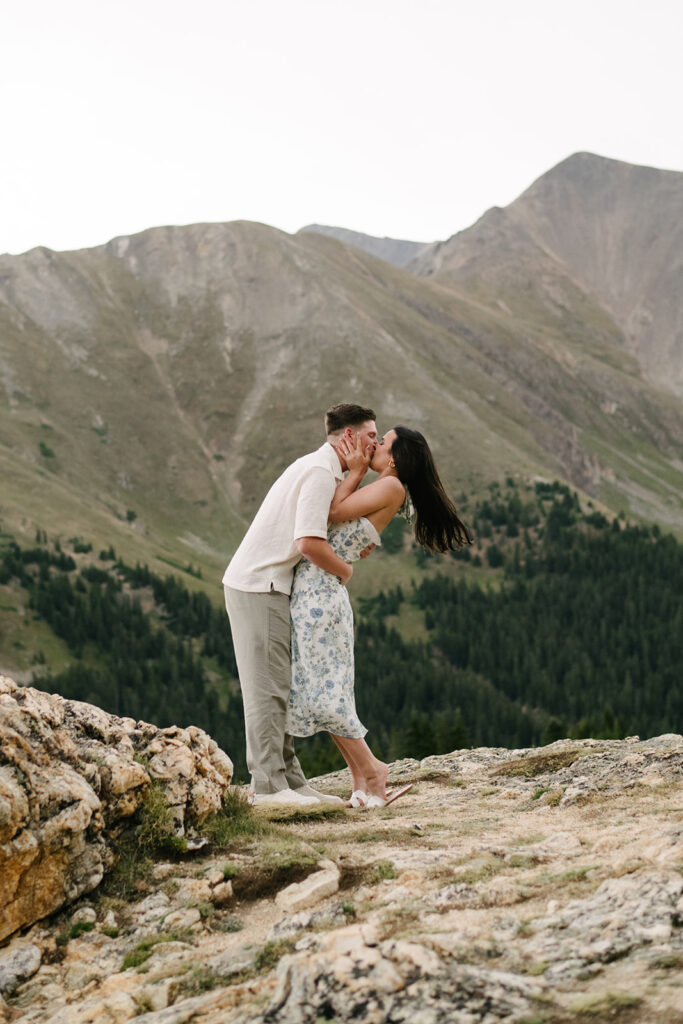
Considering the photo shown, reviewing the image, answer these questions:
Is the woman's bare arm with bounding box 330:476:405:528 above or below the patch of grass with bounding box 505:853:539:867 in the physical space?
above

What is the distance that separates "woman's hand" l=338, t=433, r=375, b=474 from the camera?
33.0 feet

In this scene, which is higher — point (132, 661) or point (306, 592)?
point (306, 592)

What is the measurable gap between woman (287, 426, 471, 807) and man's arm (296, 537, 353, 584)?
10.0 inches

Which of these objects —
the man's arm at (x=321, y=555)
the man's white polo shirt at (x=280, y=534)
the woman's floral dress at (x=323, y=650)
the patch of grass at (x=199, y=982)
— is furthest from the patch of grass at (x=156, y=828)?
the man's arm at (x=321, y=555)

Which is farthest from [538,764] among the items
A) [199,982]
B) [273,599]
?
[199,982]

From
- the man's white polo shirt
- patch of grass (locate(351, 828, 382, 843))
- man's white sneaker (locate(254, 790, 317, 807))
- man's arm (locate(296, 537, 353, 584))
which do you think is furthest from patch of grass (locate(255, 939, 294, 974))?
the man's white polo shirt

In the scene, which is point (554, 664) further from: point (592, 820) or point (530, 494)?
point (592, 820)

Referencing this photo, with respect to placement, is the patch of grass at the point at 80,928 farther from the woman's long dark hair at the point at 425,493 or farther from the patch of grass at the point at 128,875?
the woman's long dark hair at the point at 425,493

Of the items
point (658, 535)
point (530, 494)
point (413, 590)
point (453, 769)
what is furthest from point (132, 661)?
point (453, 769)

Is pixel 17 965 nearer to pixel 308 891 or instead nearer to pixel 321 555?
pixel 308 891

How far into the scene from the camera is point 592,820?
27.1ft

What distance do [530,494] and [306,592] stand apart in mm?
173487

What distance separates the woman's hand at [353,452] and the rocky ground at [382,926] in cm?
373

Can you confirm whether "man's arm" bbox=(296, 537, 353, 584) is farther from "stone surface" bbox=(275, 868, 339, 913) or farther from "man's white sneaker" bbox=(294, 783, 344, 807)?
"stone surface" bbox=(275, 868, 339, 913)
